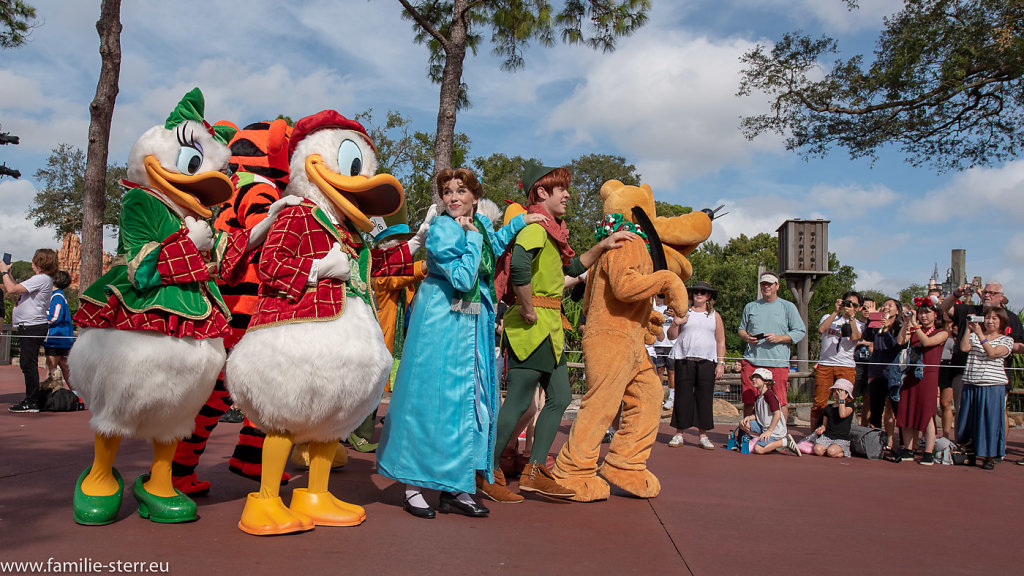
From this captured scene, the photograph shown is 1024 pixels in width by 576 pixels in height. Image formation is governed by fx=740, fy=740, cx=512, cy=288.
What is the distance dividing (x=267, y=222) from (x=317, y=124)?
568 millimetres

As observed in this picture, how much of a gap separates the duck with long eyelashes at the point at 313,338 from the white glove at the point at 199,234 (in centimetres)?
33

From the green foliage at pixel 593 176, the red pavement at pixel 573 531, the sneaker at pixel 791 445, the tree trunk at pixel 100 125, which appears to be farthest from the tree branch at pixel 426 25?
the green foliage at pixel 593 176

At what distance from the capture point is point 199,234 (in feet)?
11.5

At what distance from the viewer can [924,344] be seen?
7.04 meters

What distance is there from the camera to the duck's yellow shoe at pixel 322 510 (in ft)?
11.4

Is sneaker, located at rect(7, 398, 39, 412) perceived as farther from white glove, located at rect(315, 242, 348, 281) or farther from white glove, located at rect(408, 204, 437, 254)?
white glove, located at rect(315, 242, 348, 281)

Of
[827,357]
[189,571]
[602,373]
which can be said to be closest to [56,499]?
[189,571]

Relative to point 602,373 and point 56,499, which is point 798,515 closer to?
point 602,373

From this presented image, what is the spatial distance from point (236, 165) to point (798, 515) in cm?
427

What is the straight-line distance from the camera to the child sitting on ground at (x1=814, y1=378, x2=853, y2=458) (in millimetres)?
7191

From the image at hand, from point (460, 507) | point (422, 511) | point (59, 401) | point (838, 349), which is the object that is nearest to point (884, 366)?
point (838, 349)

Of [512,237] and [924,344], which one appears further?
[924,344]

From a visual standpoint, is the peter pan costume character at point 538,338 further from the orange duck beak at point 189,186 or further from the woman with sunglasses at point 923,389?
the woman with sunglasses at point 923,389

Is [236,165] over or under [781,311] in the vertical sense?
over
